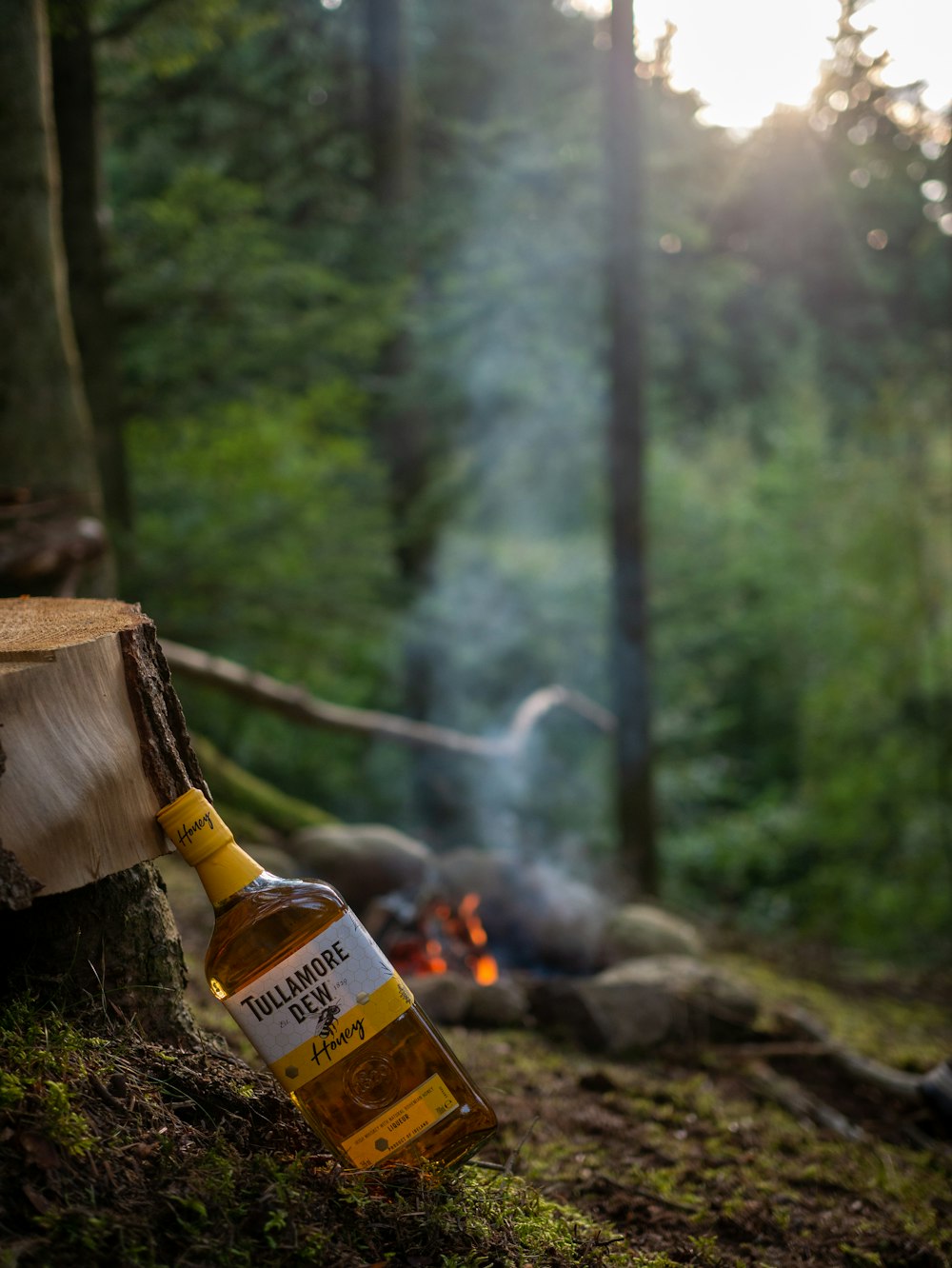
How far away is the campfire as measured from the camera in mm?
3637

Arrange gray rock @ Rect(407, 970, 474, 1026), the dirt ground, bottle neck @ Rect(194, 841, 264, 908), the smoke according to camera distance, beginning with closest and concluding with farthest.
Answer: bottle neck @ Rect(194, 841, 264, 908)
the dirt ground
gray rock @ Rect(407, 970, 474, 1026)
the smoke

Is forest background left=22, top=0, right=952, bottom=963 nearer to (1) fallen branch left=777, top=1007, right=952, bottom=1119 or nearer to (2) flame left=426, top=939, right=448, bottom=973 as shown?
(2) flame left=426, top=939, right=448, bottom=973

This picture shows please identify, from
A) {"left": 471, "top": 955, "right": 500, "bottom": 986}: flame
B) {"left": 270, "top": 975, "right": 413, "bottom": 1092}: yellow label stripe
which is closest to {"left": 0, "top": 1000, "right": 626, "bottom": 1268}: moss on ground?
{"left": 270, "top": 975, "right": 413, "bottom": 1092}: yellow label stripe

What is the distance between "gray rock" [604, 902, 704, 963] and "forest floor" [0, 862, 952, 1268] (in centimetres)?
103

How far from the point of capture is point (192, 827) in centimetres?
151

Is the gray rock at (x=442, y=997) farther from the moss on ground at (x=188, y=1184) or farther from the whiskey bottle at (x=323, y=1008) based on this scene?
the whiskey bottle at (x=323, y=1008)

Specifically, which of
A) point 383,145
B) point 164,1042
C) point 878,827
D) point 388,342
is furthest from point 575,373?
point 164,1042

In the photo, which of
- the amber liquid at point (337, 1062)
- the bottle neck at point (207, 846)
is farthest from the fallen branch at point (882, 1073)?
the bottle neck at point (207, 846)

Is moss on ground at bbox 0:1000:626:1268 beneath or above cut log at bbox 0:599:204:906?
beneath

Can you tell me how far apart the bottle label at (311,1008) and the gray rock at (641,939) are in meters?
3.09

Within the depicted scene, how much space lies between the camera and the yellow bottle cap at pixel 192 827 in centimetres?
150

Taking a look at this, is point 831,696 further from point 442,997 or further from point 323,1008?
point 323,1008

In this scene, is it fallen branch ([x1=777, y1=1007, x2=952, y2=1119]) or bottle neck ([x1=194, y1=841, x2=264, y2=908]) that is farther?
fallen branch ([x1=777, y1=1007, x2=952, y2=1119])

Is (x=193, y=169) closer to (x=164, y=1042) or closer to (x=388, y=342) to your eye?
(x=388, y=342)
